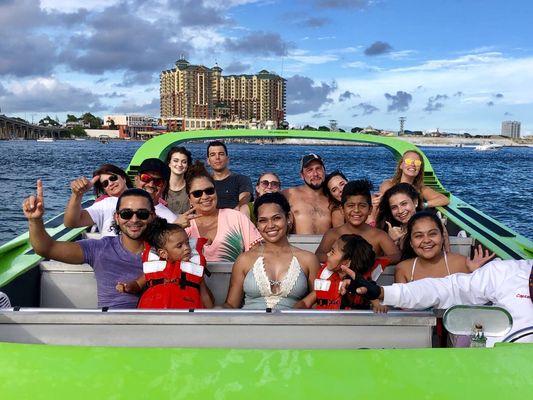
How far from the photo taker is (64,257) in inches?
126

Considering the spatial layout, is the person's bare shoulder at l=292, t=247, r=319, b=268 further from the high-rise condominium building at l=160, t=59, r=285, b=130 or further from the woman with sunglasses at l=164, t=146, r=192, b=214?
the high-rise condominium building at l=160, t=59, r=285, b=130

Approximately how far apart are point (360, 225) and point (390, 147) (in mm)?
3746

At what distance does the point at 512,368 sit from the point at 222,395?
90cm

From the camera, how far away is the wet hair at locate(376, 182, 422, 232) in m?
4.16

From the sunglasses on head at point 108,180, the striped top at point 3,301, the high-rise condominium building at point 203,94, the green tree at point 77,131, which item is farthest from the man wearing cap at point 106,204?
the green tree at point 77,131

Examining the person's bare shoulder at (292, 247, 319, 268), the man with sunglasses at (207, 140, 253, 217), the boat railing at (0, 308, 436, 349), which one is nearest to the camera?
the boat railing at (0, 308, 436, 349)

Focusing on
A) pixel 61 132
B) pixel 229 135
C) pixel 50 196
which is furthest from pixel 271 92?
pixel 229 135

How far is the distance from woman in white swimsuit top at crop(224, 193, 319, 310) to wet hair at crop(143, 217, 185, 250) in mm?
406

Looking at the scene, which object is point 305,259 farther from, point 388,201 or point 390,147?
point 390,147

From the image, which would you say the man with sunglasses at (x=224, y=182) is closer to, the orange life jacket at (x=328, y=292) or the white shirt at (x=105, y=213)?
the white shirt at (x=105, y=213)

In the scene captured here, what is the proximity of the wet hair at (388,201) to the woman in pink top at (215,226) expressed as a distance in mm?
965

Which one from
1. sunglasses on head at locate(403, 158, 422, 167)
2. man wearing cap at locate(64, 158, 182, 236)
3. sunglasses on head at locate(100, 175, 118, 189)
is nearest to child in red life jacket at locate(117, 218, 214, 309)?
man wearing cap at locate(64, 158, 182, 236)

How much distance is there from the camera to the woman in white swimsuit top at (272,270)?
3.06m

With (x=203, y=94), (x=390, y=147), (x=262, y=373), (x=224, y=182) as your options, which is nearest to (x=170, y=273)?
(x=262, y=373)
